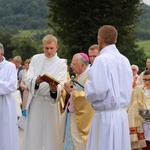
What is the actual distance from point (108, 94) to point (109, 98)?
0.21ft

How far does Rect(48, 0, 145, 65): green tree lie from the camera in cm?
3089

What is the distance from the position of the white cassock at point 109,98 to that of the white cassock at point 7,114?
2.89 metres

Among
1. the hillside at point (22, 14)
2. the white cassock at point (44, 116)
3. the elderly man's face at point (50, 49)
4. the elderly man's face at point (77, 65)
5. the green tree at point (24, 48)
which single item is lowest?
the green tree at point (24, 48)

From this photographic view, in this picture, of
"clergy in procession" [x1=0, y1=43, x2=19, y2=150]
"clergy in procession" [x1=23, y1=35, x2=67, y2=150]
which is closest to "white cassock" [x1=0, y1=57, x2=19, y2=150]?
"clergy in procession" [x1=0, y1=43, x2=19, y2=150]

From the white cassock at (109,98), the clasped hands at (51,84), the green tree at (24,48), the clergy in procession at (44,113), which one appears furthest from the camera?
the green tree at (24,48)

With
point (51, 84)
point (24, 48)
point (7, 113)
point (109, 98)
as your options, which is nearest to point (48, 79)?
point (51, 84)

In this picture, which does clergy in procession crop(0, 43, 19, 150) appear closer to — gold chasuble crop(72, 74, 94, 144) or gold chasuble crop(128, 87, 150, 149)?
gold chasuble crop(72, 74, 94, 144)

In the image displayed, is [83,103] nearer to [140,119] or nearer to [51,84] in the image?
[51,84]

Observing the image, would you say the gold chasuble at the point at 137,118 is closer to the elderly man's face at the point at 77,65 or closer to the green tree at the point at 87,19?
the elderly man's face at the point at 77,65

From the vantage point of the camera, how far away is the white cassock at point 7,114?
9055 mm

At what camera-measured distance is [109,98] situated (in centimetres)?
630

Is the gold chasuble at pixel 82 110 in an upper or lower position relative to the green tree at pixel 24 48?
upper

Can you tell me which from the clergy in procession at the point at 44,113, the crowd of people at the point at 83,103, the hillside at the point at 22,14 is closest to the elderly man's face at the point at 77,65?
the crowd of people at the point at 83,103

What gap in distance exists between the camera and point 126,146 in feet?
21.8
